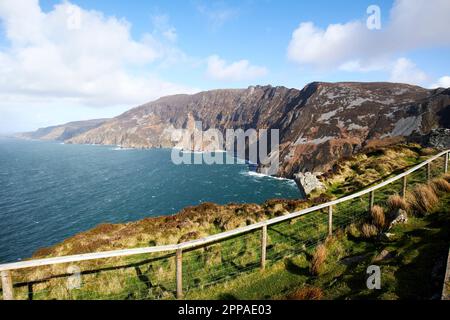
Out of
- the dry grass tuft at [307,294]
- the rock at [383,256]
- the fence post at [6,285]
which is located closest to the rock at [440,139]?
the rock at [383,256]

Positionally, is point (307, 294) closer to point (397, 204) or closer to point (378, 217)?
point (378, 217)

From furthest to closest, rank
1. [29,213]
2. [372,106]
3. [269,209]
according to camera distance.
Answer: [372,106]
[29,213]
[269,209]

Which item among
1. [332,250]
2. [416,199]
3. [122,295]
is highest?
[416,199]

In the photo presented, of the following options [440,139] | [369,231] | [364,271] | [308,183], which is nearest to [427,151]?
[440,139]

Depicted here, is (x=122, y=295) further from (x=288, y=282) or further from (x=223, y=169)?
(x=223, y=169)

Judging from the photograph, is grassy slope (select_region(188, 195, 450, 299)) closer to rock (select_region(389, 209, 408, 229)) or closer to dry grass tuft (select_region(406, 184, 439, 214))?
rock (select_region(389, 209, 408, 229))

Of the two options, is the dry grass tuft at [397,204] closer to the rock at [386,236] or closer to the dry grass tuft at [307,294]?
the rock at [386,236]

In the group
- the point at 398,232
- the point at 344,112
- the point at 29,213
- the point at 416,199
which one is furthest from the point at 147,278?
the point at 344,112
